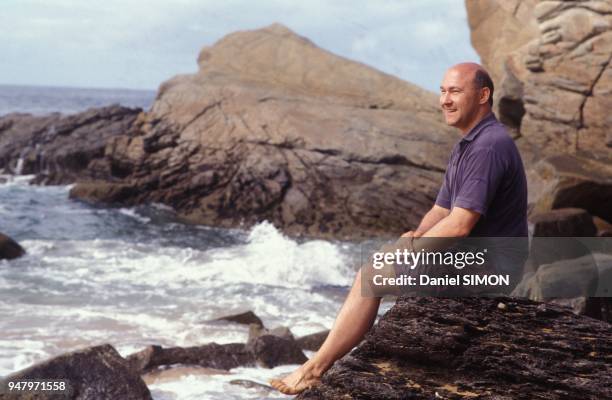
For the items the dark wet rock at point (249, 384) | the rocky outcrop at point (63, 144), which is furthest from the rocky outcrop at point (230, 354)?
Answer: the rocky outcrop at point (63, 144)

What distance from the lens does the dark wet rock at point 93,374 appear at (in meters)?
6.16

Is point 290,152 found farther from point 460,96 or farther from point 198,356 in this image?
point 460,96

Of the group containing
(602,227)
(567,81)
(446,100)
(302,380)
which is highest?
(567,81)

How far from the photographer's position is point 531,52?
1750 centimetres

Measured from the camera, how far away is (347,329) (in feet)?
12.3

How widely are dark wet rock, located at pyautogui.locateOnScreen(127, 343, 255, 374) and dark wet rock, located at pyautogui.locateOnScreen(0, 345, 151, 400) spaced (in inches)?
50.1

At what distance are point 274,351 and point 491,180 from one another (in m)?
4.84

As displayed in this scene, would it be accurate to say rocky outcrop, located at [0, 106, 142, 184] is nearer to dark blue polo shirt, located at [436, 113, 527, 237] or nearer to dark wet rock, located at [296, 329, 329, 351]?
dark wet rock, located at [296, 329, 329, 351]

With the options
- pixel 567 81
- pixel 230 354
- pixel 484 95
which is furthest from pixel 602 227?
pixel 484 95

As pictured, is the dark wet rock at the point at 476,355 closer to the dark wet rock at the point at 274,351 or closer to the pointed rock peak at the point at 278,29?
the dark wet rock at the point at 274,351

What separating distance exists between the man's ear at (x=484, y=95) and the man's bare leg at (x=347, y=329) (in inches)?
38.9

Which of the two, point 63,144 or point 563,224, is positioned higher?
point 563,224

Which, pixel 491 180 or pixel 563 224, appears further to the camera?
pixel 563 224

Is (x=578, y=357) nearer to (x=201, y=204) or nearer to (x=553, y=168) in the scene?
(x=553, y=168)
